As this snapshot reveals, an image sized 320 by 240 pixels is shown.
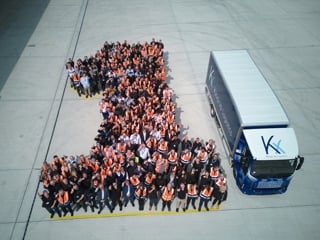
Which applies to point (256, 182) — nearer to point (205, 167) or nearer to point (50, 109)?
point (205, 167)

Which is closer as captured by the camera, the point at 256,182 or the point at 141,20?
the point at 256,182

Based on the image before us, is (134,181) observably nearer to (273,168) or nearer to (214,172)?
(214,172)

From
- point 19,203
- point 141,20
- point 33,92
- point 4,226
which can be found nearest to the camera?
point 4,226

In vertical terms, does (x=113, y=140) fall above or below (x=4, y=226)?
above

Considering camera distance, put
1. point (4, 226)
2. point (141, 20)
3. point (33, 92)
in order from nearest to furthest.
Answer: point (4, 226)
point (33, 92)
point (141, 20)

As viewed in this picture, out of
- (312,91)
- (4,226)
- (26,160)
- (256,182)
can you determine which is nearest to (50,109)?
(26,160)

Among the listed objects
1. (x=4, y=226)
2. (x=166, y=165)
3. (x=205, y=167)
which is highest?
(x=166, y=165)

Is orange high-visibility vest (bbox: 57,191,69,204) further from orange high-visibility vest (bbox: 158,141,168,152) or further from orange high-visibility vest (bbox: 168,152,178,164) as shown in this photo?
orange high-visibility vest (bbox: 168,152,178,164)
